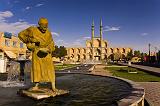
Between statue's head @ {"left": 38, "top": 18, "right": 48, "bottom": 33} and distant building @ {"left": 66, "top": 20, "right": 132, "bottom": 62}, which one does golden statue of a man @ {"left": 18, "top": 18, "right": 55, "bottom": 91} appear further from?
distant building @ {"left": 66, "top": 20, "right": 132, "bottom": 62}

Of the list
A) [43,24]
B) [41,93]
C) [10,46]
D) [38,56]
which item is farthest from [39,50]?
[10,46]

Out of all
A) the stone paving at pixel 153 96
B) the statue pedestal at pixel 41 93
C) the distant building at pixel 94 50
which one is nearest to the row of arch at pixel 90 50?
the distant building at pixel 94 50

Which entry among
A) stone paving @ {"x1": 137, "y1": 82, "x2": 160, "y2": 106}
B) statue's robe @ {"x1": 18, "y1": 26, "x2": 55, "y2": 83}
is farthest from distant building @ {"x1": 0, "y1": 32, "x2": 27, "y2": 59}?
statue's robe @ {"x1": 18, "y1": 26, "x2": 55, "y2": 83}

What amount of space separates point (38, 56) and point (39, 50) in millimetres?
222

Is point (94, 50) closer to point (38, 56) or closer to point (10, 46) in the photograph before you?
point (10, 46)

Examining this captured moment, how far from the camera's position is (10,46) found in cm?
5769

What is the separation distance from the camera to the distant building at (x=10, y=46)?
5325 centimetres

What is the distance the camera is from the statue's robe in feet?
26.0

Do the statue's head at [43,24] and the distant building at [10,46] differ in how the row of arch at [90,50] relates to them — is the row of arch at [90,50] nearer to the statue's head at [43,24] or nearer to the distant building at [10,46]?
the distant building at [10,46]

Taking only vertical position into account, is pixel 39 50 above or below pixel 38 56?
above

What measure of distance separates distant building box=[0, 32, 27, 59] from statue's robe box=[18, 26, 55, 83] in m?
44.0

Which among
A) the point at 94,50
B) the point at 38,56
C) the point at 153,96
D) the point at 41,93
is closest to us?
the point at 41,93

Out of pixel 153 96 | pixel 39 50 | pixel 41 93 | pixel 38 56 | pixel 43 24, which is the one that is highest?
pixel 43 24

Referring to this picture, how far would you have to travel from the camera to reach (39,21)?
8.01m
